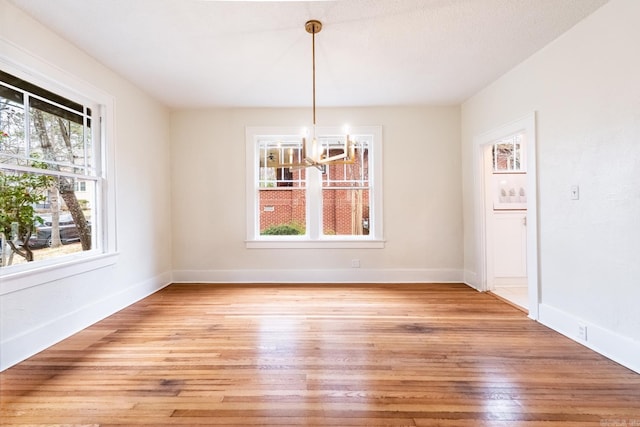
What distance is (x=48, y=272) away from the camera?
241cm

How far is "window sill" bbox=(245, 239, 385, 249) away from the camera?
4.34 m

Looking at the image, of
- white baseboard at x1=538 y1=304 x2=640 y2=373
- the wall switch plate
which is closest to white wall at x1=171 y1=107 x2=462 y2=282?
white baseboard at x1=538 y1=304 x2=640 y2=373

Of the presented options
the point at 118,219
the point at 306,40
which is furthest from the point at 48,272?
the point at 306,40

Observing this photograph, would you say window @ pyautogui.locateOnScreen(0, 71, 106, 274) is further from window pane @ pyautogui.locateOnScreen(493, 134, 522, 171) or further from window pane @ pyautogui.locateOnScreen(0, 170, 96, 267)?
window pane @ pyautogui.locateOnScreen(493, 134, 522, 171)

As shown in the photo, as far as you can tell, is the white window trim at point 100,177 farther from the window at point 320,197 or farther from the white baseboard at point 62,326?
the window at point 320,197

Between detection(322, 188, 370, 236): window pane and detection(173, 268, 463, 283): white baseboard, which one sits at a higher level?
detection(322, 188, 370, 236): window pane

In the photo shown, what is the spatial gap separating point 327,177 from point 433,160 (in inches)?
Result: 61.8

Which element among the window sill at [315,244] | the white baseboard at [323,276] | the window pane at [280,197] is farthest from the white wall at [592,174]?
the window pane at [280,197]

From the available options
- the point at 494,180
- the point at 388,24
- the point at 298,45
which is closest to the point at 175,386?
the point at 298,45

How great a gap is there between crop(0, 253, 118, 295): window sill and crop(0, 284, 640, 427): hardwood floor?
0.55 metres

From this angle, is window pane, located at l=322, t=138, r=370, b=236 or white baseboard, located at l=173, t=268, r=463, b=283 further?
window pane, located at l=322, t=138, r=370, b=236

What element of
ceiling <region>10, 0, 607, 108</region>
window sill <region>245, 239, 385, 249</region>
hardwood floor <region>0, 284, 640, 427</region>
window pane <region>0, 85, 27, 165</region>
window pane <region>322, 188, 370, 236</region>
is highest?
ceiling <region>10, 0, 607, 108</region>

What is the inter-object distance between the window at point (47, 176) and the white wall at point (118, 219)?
0.21m

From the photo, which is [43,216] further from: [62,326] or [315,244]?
[315,244]
